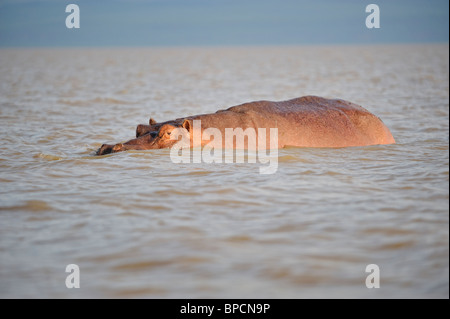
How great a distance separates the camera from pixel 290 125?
8188mm

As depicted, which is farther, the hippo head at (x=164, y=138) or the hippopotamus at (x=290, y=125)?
the hippopotamus at (x=290, y=125)

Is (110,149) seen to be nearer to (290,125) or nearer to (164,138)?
(164,138)

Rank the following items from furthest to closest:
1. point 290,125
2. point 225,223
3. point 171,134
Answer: point 290,125, point 171,134, point 225,223

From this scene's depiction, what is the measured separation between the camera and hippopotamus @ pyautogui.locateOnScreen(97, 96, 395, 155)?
797 cm

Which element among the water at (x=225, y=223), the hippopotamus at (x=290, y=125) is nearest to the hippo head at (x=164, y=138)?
the hippopotamus at (x=290, y=125)

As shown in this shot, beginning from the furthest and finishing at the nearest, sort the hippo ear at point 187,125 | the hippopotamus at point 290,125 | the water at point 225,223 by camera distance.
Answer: the hippopotamus at point 290,125
the hippo ear at point 187,125
the water at point 225,223

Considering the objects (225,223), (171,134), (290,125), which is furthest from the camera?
(290,125)

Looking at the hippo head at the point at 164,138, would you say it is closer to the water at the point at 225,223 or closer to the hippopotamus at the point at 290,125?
the hippopotamus at the point at 290,125

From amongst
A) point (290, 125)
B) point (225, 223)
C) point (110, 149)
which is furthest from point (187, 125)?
point (225, 223)

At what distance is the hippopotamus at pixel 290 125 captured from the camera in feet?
26.1

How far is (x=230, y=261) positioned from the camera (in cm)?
391

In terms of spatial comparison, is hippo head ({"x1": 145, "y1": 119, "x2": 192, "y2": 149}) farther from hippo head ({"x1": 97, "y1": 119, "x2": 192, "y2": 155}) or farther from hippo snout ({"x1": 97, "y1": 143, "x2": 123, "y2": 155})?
hippo snout ({"x1": 97, "y1": 143, "x2": 123, "y2": 155})

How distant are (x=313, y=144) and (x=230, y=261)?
4.64 meters

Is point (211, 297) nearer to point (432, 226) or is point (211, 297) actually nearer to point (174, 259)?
point (174, 259)
